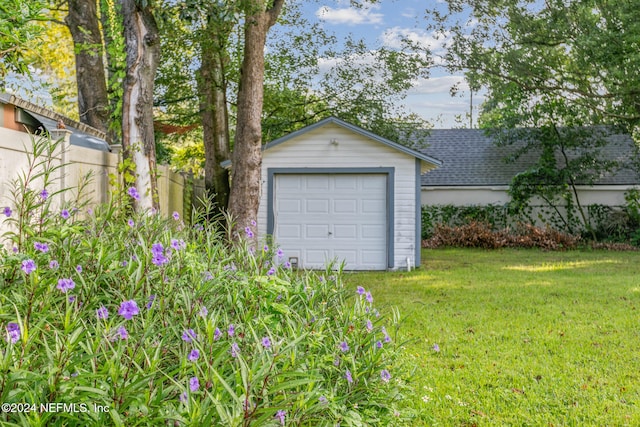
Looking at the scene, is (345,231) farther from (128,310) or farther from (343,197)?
(128,310)

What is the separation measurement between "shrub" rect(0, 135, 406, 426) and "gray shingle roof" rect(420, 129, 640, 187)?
16836 millimetres

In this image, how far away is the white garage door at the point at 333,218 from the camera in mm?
12883

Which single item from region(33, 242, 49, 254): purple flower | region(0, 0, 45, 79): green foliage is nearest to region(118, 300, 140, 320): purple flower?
region(33, 242, 49, 254): purple flower

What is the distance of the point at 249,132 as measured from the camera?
10.8 meters

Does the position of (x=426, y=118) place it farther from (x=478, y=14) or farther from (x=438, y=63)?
(x=478, y=14)

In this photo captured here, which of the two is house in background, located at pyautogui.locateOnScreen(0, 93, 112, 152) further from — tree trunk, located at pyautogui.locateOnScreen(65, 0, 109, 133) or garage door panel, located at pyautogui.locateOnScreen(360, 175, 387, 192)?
garage door panel, located at pyautogui.locateOnScreen(360, 175, 387, 192)

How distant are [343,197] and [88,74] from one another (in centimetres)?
574

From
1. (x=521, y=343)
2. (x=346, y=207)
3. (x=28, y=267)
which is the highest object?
(x=346, y=207)

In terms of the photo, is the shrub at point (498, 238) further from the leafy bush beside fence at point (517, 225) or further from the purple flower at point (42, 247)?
the purple flower at point (42, 247)

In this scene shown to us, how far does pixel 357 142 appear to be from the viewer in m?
12.9

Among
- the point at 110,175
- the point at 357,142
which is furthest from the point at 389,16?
the point at 110,175

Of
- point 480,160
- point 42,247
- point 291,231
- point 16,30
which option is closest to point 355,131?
point 291,231

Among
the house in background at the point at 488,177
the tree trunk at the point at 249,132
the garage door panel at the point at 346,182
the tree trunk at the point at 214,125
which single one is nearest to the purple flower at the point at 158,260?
the tree trunk at the point at 249,132

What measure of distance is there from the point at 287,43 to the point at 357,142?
4835mm
